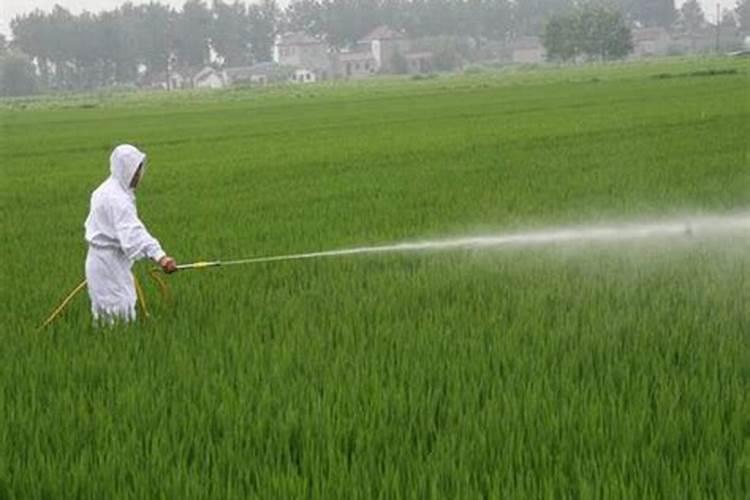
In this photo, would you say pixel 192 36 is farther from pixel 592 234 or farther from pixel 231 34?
pixel 592 234

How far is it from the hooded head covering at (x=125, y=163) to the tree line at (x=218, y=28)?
2670 inches

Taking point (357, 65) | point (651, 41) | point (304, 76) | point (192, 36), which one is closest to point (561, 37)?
point (651, 41)

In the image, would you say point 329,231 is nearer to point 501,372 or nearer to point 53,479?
point 501,372

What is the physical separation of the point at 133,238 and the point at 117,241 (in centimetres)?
25

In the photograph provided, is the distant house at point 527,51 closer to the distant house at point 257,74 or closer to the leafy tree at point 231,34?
the distant house at point 257,74

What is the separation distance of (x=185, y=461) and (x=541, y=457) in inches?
41.2

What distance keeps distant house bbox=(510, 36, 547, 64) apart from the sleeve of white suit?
90301 millimetres

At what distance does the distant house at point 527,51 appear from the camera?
309 ft

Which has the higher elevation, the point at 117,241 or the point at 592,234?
the point at 117,241

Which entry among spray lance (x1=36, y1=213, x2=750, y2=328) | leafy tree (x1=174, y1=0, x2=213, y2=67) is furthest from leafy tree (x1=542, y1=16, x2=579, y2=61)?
spray lance (x1=36, y1=213, x2=750, y2=328)

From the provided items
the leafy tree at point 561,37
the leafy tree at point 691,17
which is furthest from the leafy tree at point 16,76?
the leafy tree at point 691,17

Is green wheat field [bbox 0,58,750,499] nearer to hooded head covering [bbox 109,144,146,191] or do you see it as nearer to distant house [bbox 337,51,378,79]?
hooded head covering [bbox 109,144,146,191]

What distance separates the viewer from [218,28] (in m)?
102

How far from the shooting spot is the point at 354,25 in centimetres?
10956
